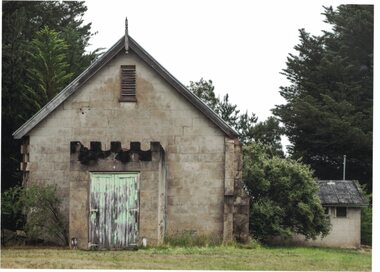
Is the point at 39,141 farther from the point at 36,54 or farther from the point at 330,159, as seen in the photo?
the point at 330,159

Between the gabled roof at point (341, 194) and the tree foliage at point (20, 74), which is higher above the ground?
the tree foliage at point (20, 74)

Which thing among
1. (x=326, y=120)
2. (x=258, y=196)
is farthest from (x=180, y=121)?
(x=326, y=120)

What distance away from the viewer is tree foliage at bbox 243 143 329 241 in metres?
28.5

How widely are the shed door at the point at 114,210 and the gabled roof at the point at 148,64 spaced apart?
3508 millimetres

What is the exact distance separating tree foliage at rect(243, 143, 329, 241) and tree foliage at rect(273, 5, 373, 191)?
32.2ft

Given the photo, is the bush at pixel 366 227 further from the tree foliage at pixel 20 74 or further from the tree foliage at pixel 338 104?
the tree foliage at pixel 20 74

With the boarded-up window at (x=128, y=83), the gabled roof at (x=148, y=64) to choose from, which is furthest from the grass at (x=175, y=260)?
the boarded-up window at (x=128, y=83)

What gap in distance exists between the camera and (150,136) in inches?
965

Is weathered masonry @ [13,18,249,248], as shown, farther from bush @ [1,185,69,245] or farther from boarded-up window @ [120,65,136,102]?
bush @ [1,185,69,245]

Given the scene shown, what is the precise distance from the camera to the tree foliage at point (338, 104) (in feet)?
129

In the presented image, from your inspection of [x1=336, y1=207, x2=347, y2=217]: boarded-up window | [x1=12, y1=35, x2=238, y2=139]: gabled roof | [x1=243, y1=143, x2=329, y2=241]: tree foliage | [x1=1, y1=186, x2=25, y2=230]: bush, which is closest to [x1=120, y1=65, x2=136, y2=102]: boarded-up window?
[x1=12, y1=35, x2=238, y2=139]: gabled roof

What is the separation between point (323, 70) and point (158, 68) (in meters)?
21.1

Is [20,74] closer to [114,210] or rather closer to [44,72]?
[44,72]

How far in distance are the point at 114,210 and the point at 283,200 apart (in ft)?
29.2
